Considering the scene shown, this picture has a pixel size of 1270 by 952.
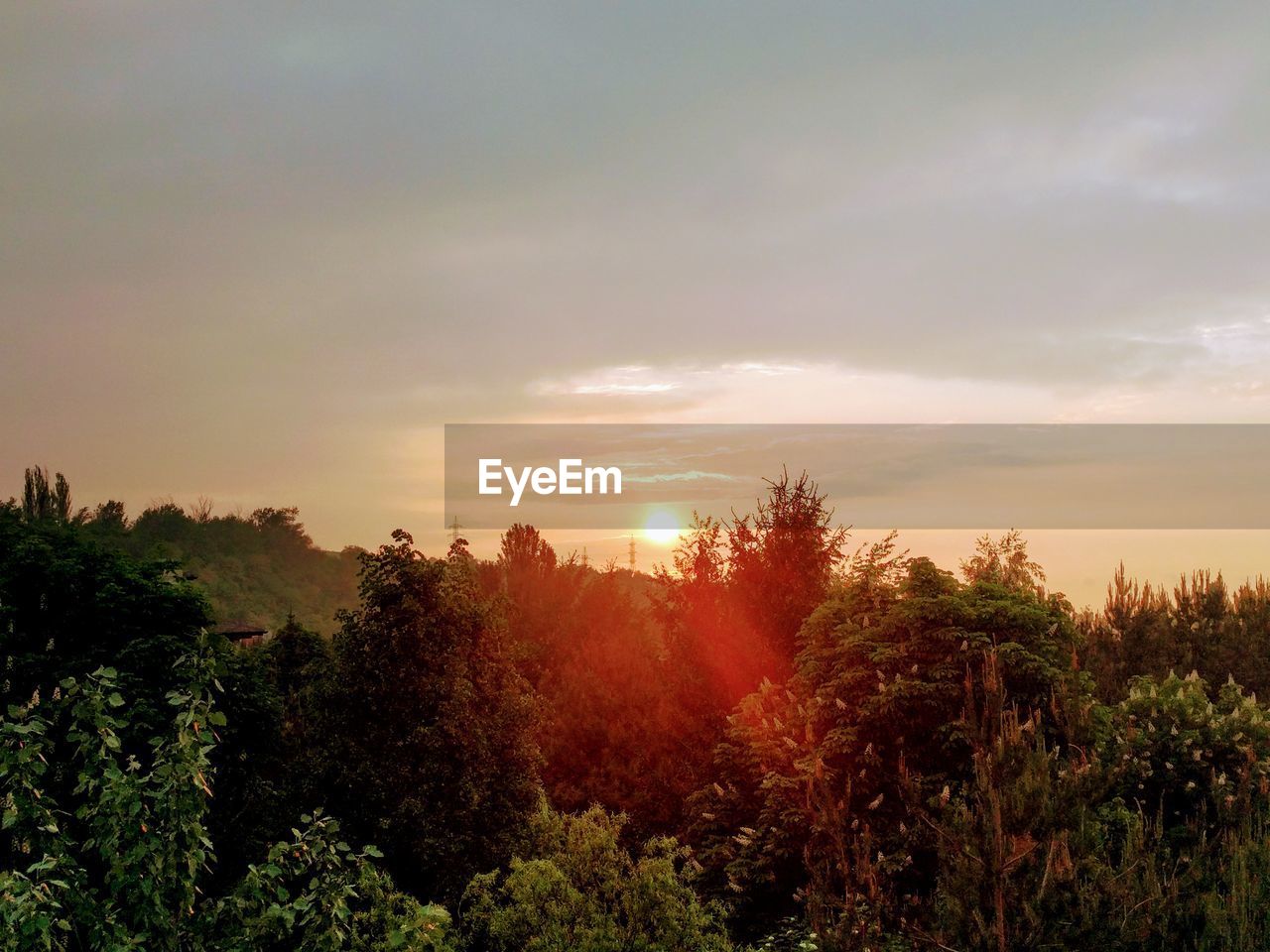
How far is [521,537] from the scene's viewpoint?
48719mm

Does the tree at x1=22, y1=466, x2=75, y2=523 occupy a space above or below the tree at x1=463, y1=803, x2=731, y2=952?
above

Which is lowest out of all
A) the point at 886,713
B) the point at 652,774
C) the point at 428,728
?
the point at 652,774

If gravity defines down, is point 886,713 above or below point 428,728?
above

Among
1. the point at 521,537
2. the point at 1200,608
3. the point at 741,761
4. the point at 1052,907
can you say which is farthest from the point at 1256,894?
the point at 521,537

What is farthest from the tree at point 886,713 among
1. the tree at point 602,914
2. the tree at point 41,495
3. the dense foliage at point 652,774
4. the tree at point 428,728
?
the tree at point 41,495

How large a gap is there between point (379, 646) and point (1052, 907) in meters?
15.1

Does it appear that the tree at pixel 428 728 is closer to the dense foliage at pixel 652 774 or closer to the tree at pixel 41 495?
the dense foliage at pixel 652 774

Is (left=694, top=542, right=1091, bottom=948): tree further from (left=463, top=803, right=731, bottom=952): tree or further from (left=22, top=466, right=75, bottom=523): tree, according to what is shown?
(left=22, top=466, right=75, bottom=523): tree

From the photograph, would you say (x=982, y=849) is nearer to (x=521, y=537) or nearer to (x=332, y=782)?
(x=332, y=782)

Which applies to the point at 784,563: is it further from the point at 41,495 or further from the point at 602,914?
the point at 41,495

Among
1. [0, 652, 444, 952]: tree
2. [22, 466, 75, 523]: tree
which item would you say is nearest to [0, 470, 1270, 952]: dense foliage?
[0, 652, 444, 952]: tree

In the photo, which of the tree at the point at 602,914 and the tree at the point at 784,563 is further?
the tree at the point at 784,563

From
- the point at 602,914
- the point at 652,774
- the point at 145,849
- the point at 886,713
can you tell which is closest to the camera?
the point at 145,849

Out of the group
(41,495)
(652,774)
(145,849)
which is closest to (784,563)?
(652,774)
